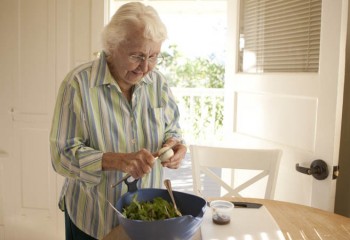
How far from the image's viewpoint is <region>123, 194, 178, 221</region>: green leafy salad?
117cm

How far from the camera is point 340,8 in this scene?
1.62m

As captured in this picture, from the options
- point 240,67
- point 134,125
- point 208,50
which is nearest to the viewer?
point 134,125

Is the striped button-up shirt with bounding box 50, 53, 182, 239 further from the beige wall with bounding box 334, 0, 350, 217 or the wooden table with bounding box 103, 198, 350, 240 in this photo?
the beige wall with bounding box 334, 0, 350, 217

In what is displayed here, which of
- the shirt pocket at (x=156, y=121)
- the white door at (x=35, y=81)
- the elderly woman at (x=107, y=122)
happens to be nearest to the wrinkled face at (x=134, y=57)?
the elderly woman at (x=107, y=122)

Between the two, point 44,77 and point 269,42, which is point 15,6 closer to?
point 44,77

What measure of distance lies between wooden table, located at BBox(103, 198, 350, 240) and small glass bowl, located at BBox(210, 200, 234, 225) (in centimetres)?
10

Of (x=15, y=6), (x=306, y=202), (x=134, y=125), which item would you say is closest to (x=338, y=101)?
(x=306, y=202)

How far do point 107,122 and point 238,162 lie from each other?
2.78 feet

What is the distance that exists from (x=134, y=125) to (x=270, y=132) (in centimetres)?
99

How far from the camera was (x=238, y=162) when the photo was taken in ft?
6.50

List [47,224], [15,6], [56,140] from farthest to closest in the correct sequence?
[47,224] < [15,6] < [56,140]

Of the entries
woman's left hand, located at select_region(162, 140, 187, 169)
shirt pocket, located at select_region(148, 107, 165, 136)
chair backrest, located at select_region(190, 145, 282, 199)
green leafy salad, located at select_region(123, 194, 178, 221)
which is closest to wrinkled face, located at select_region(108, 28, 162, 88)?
shirt pocket, located at select_region(148, 107, 165, 136)

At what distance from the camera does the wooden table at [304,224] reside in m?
1.28

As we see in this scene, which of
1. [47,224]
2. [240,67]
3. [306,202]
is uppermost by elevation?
[240,67]
